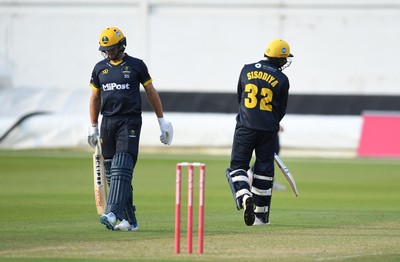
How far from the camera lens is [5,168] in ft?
82.5

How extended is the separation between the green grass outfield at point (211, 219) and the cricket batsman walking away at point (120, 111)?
537mm

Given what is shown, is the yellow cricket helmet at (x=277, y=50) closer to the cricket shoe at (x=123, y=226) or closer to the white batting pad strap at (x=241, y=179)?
the white batting pad strap at (x=241, y=179)

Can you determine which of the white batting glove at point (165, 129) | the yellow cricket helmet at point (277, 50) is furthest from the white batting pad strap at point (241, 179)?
the yellow cricket helmet at point (277, 50)

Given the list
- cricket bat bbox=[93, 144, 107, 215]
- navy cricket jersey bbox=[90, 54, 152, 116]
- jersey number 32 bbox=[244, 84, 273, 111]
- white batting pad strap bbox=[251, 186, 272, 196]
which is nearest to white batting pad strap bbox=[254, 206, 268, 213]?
white batting pad strap bbox=[251, 186, 272, 196]

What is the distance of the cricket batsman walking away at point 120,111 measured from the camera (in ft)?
40.0

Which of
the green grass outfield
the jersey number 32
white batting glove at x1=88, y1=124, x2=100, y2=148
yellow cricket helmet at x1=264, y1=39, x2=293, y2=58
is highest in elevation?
yellow cricket helmet at x1=264, y1=39, x2=293, y2=58

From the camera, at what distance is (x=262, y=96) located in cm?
1320

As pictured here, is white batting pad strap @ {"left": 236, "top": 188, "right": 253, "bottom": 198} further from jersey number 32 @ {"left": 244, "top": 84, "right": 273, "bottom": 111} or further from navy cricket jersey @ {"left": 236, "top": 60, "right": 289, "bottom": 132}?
jersey number 32 @ {"left": 244, "top": 84, "right": 273, "bottom": 111}

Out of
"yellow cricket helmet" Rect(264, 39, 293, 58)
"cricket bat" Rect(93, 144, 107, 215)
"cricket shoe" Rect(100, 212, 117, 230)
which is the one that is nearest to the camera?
"cricket shoe" Rect(100, 212, 117, 230)

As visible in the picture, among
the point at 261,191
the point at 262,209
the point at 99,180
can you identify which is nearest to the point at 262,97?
the point at 261,191

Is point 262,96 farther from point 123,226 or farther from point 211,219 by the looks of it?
point 123,226

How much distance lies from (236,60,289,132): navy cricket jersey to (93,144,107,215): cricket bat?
6.20 feet

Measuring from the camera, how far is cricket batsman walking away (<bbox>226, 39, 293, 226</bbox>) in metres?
13.2

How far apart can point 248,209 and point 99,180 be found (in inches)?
73.2
